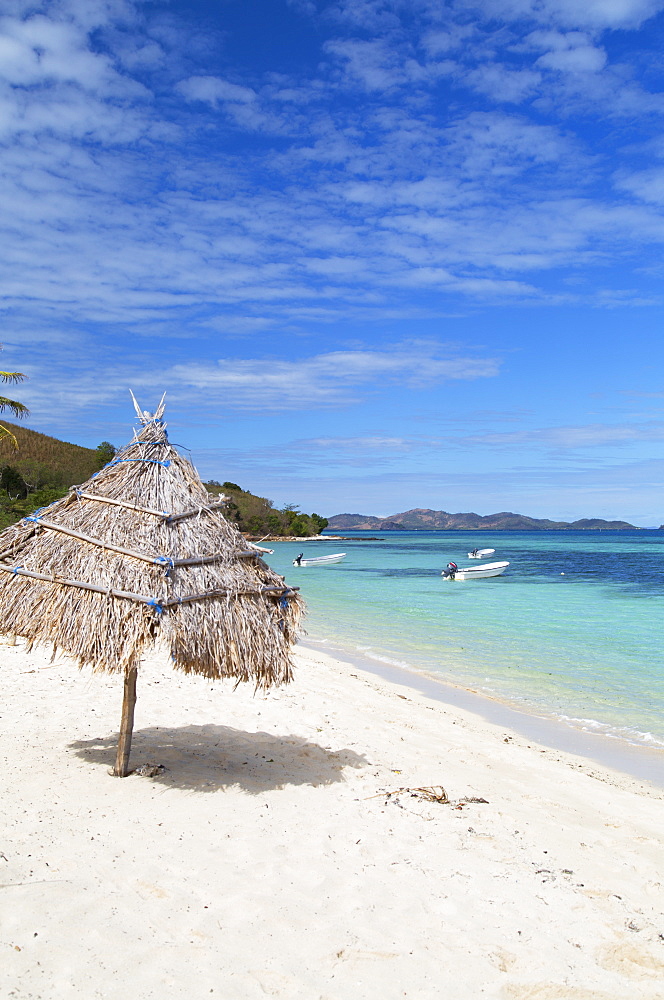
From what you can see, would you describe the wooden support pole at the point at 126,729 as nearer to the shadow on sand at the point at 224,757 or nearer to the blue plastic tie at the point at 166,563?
the shadow on sand at the point at 224,757

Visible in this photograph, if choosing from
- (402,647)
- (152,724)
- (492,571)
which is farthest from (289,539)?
(152,724)

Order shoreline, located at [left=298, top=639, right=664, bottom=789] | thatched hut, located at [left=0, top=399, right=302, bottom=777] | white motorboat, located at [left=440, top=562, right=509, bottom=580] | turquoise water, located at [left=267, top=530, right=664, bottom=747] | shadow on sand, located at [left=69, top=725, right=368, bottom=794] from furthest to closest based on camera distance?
1. white motorboat, located at [left=440, top=562, right=509, bottom=580]
2. turquoise water, located at [left=267, top=530, right=664, bottom=747]
3. shoreline, located at [left=298, top=639, right=664, bottom=789]
4. shadow on sand, located at [left=69, top=725, right=368, bottom=794]
5. thatched hut, located at [left=0, top=399, right=302, bottom=777]

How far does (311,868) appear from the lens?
3867mm

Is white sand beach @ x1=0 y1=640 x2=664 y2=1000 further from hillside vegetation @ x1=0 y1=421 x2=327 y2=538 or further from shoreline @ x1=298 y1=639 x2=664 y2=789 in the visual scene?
hillside vegetation @ x1=0 y1=421 x2=327 y2=538

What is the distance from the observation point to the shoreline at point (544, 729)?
693 cm

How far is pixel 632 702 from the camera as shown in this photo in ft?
31.2

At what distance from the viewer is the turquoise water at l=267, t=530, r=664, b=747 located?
957cm

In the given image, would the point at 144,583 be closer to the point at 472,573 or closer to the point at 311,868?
the point at 311,868

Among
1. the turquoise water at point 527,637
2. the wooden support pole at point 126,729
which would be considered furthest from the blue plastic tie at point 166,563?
the turquoise water at point 527,637

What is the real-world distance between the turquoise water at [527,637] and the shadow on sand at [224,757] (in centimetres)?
421

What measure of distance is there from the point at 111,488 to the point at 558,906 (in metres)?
3.93

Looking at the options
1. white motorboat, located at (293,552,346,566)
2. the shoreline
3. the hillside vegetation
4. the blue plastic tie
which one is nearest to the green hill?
the hillside vegetation

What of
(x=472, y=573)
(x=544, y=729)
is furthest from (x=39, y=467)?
(x=544, y=729)

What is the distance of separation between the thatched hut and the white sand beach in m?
0.84
